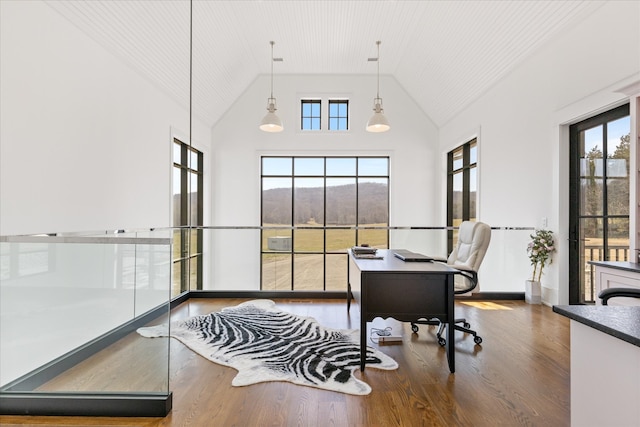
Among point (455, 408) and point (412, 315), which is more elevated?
point (412, 315)

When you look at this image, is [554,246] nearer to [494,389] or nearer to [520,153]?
[520,153]

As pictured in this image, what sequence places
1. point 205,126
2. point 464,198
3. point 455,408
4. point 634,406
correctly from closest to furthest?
point 634,406
point 455,408
point 464,198
point 205,126

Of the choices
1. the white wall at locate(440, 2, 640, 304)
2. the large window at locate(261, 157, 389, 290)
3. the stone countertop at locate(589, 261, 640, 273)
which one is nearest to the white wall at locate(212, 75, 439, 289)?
the large window at locate(261, 157, 389, 290)

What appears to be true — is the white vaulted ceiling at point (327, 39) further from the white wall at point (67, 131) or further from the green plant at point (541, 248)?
the green plant at point (541, 248)

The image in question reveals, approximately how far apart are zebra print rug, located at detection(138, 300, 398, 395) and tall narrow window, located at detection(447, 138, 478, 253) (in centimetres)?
404

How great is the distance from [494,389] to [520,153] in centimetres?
346

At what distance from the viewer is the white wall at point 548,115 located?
3.05 m

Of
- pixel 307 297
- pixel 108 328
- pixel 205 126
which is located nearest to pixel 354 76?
pixel 205 126

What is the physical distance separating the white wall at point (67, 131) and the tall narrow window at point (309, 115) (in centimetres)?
349

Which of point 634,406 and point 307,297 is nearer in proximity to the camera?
point 634,406

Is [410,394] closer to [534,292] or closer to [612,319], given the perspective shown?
[612,319]

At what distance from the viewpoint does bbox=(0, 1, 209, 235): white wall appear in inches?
99.0

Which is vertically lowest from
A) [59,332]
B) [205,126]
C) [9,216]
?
[59,332]

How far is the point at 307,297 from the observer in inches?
180
